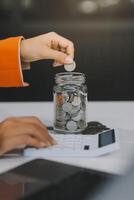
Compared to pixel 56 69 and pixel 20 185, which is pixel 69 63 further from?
pixel 20 185

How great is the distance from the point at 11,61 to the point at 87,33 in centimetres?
41

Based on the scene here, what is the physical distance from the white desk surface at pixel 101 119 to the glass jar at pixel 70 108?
112 millimetres

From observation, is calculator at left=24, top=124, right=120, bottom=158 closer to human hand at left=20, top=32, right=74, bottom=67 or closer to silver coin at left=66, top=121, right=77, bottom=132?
silver coin at left=66, top=121, right=77, bottom=132

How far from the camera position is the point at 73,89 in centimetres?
93

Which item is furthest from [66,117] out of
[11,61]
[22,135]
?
[11,61]

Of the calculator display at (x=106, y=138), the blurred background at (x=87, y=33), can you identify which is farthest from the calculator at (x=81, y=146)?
the blurred background at (x=87, y=33)

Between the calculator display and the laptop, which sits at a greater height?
the calculator display

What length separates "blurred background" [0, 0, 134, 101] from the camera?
137 centimetres

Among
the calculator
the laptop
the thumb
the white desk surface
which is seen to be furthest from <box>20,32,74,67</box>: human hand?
the laptop

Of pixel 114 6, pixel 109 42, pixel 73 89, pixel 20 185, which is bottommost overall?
pixel 20 185

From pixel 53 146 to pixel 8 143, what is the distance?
102 mm

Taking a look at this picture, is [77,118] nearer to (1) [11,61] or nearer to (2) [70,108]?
(2) [70,108]

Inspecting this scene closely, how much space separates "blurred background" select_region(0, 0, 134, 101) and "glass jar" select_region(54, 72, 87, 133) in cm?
47

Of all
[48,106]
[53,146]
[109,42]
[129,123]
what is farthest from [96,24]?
[53,146]
